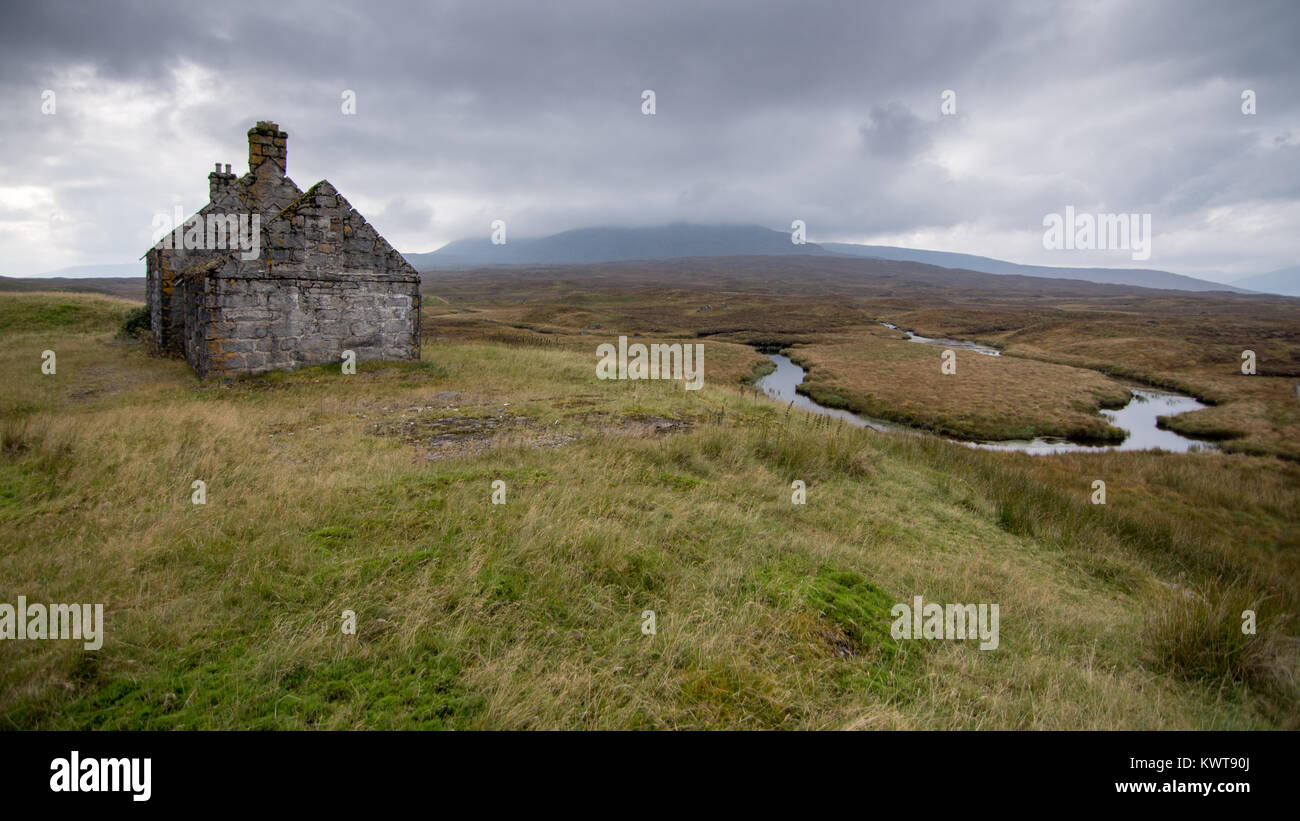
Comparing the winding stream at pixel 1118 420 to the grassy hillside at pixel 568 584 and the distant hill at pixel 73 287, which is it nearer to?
the grassy hillside at pixel 568 584

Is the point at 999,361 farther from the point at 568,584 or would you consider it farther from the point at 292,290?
the point at 568,584

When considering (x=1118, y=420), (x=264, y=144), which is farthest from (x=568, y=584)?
(x=1118, y=420)

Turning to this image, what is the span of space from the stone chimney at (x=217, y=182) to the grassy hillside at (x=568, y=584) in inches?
465

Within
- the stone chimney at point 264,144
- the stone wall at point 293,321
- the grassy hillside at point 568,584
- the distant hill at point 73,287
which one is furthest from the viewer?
the distant hill at point 73,287

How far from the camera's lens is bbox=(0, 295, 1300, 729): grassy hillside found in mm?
3580

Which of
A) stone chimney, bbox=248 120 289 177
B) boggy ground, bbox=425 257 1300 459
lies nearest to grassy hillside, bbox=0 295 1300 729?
stone chimney, bbox=248 120 289 177

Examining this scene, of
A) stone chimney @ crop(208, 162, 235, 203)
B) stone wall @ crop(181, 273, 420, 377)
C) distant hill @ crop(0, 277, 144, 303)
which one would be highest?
distant hill @ crop(0, 277, 144, 303)

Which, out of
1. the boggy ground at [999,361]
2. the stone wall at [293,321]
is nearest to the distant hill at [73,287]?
the boggy ground at [999,361]

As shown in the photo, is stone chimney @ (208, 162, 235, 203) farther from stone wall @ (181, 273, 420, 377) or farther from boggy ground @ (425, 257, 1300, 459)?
boggy ground @ (425, 257, 1300, 459)

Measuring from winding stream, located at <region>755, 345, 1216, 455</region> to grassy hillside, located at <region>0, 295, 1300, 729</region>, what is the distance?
11448 millimetres

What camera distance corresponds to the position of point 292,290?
1619cm

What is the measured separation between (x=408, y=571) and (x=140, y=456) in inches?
220

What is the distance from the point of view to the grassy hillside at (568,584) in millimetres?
3580

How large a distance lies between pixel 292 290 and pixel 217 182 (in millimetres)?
8803
